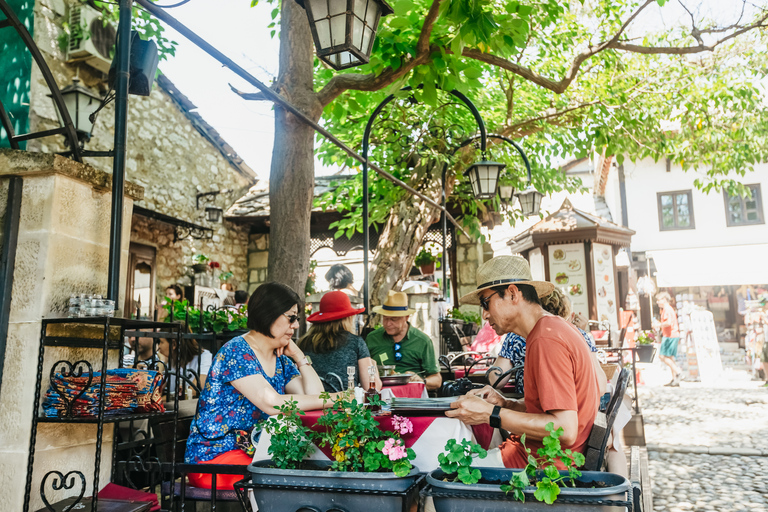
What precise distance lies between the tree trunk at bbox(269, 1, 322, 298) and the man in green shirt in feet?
3.31

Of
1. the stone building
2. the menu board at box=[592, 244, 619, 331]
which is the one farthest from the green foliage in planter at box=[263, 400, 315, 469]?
the menu board at box=[592, 244, 619, 331]

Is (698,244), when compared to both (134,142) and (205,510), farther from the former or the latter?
(205,510)

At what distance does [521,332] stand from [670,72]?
8859 mm

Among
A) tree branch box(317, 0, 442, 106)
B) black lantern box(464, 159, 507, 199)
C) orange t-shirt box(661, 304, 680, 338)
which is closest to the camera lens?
tree branch box(317, 0, 442, 106)

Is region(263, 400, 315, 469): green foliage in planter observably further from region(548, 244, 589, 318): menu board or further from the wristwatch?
region(548, 244, 589, 318): menu board

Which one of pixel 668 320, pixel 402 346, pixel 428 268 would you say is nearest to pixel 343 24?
pixel 402 346

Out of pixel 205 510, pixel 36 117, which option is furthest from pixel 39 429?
pixel 36 117

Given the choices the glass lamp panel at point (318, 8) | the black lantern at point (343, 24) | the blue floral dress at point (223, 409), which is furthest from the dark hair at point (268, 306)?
the glass lamp panel at point (318, 8)

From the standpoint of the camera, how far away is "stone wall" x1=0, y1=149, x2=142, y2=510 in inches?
102

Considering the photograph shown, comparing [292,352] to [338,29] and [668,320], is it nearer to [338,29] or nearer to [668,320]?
[338,29]

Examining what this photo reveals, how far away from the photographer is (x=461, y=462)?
1655mm

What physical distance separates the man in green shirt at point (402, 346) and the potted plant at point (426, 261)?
727cm

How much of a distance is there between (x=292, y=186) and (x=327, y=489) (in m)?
3.19

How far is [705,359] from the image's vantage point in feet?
42.9
